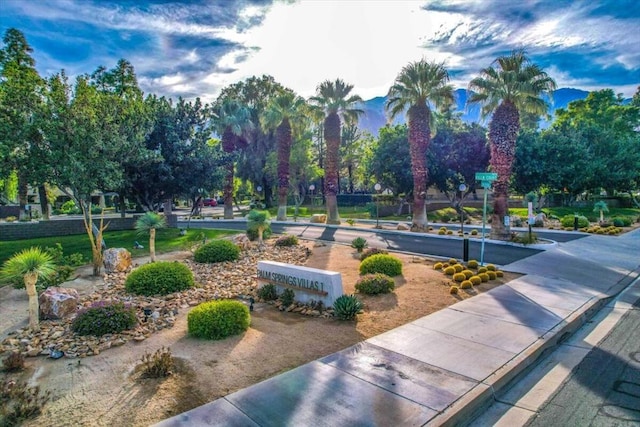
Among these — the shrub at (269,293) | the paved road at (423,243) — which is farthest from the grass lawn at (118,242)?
the shrub at (269,293)

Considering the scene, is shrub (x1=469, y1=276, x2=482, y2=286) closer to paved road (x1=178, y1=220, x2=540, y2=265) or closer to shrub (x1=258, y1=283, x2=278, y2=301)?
paved road (x1=178, y1=220, x2=540, y2=265)

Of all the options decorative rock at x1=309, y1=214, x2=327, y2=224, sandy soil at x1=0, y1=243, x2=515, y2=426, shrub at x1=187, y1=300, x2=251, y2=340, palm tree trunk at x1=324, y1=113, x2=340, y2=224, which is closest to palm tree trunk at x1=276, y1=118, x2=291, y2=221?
decorative rock at x1=309, y1=214, x2=327, y2=224

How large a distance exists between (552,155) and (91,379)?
42.9 meters

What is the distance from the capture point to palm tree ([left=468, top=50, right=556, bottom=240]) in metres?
22.3

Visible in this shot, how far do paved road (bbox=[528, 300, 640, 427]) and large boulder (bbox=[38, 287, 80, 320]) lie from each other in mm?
10489

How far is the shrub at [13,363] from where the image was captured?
22.1 ft

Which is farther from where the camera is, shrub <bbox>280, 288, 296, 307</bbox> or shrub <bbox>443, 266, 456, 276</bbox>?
shrub <bbox>443, 266, 456, 276</bbox>

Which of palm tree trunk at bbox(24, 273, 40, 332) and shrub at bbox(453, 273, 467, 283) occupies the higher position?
palm tree trunk at bbox(24, 273, 40, 332)

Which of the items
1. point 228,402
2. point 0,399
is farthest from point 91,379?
point 228,402

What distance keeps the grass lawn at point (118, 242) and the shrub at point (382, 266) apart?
11.3 m

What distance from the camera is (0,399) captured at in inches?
220

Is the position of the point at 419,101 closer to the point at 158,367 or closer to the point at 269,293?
the point at 269,293

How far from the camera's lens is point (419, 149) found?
92.2ft

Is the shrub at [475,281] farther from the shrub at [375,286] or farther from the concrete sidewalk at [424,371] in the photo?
the shrub at [375,286]
